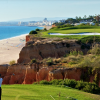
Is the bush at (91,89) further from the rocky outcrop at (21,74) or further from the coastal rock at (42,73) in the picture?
the rocky outcrop at (21,74)

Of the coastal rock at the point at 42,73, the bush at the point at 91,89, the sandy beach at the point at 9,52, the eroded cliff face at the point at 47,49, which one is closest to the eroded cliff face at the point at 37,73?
the coastal rock at the point at 42,73

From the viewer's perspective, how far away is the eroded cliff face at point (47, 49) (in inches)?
1045

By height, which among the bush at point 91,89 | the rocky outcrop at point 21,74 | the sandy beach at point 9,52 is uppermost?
the bush at point 91,89

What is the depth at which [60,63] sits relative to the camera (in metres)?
19.5

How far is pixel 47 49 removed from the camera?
2816 cm

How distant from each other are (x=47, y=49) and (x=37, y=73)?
11.5 m

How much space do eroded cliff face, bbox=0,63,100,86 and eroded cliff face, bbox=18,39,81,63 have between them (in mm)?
6912

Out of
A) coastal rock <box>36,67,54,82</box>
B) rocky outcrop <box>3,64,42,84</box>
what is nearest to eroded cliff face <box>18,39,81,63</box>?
rocky outcrop <box>3,64,42,84</box>

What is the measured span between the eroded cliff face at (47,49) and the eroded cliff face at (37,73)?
6912 mm

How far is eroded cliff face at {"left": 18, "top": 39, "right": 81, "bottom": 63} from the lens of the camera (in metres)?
26.5

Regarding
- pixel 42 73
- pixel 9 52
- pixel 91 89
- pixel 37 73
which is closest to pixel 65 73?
pixel 42 73

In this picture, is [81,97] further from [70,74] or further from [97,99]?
[70,74]

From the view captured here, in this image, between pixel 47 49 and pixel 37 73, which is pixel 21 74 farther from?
pixel 47 49

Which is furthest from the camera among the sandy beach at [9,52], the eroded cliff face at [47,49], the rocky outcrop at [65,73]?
the sandy beach at [9,52]
